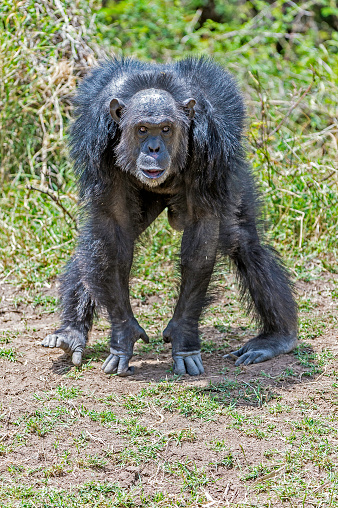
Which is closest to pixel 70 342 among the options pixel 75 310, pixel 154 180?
pixel 75 310

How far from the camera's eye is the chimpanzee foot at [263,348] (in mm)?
5229

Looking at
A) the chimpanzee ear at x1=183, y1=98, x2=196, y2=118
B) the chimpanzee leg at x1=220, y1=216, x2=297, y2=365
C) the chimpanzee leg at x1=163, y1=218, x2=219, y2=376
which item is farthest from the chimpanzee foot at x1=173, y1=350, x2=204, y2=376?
the chimpanzee ear at x1=183, y1=98, x2=196, y2=118

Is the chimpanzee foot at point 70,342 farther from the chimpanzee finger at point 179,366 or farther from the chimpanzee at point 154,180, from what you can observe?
the chimpanzee finger at point 179,366

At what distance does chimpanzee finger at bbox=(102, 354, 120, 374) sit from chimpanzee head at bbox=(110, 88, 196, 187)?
1277 mm

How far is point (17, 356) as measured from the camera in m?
5.14

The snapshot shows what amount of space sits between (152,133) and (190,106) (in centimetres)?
32

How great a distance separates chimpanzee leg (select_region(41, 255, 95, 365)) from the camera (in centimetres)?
523

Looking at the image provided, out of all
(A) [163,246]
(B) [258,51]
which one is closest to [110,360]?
(A) [163,246]

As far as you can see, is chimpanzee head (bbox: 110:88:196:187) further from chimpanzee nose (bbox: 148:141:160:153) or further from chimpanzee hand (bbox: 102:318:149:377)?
chimpanzee hand (bbox: 102:318:149:377)

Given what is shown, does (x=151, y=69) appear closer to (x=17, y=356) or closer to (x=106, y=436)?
(x=17, y=356)

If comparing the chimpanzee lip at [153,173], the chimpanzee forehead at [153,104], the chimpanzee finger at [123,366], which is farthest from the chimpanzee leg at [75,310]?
the chimpanzee forehead at [153,104]

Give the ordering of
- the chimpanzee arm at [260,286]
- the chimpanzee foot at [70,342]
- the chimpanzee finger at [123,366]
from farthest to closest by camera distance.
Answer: the chimpanzee arm at [260,286], the chimpanzee foot at [70,342], the chimpanzee finger at [123,366]

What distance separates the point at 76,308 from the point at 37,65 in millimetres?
3934

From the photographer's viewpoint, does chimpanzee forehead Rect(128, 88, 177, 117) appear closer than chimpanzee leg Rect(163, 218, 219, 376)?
Yes
